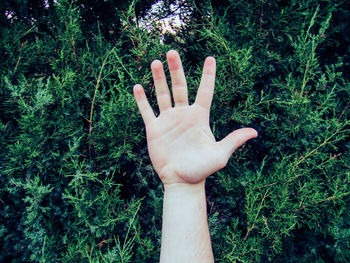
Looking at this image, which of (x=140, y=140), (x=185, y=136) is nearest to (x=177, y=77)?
(x=185, y=136)

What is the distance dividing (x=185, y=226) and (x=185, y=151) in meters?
0.51

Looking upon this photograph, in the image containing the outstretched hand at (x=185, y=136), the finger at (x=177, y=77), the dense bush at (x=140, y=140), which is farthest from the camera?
the dense bush at (x=140, y=140)

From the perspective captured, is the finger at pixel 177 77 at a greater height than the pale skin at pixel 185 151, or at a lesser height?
greater

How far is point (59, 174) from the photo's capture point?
1932mm

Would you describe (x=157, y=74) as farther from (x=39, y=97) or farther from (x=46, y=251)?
(x=46, y=251)

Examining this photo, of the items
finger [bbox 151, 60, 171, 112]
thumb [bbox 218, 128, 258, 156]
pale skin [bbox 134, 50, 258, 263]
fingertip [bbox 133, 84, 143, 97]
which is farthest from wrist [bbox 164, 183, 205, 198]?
fingertip [bbox 133, 84, 143, 97]

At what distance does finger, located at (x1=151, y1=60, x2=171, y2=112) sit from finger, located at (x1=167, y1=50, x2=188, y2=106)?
0.06 metres

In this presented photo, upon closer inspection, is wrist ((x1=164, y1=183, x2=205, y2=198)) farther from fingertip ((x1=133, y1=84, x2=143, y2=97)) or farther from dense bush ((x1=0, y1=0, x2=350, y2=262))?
fingertip ((x1=133, y1=84, x2=143, y2=97))

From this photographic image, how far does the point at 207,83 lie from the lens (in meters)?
1.64

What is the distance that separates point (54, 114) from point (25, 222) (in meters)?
0.88

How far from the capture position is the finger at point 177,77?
1.54 metres

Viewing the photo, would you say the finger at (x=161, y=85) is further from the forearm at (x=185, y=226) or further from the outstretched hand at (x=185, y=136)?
the forearm at (x=185, y=226)

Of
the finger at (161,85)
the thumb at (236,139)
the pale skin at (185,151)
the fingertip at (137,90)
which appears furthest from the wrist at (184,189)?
the fingertip at (137,90)

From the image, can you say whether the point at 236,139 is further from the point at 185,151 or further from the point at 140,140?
the point at 140,140
